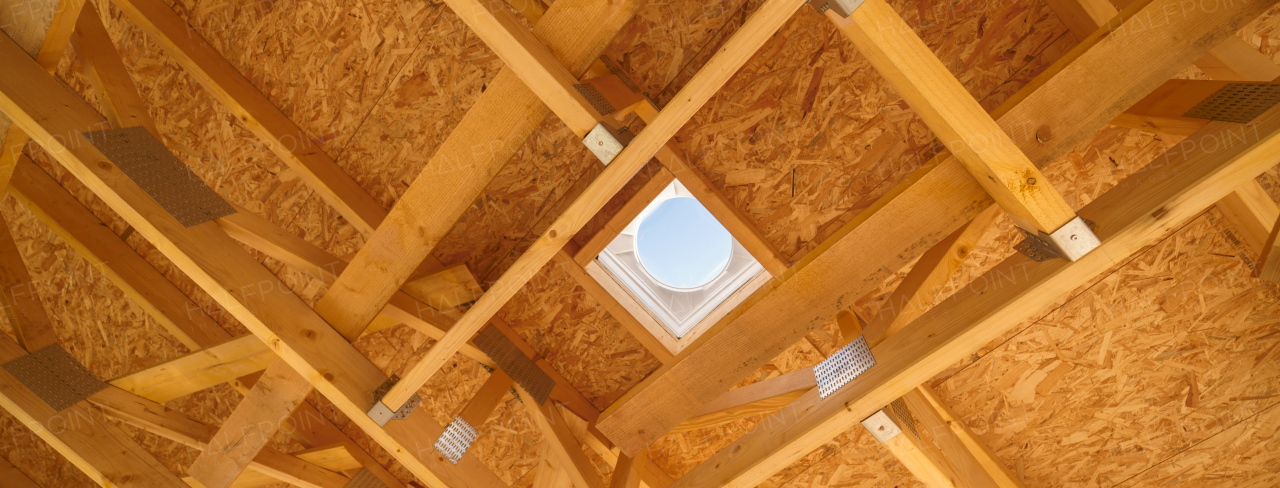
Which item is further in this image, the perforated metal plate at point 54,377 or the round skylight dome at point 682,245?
the round skylight dome at point 682,245

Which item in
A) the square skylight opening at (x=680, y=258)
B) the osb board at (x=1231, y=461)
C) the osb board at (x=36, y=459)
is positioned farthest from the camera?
the square skylight opening at (x=680, y=258)

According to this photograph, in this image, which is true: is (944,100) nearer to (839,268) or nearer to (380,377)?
(839,268)

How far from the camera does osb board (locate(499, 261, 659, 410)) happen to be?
3.26m

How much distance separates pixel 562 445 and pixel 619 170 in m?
1.43

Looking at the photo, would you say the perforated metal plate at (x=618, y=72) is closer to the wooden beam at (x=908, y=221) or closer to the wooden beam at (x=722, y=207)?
the wooden beam at (x=722, y=207)

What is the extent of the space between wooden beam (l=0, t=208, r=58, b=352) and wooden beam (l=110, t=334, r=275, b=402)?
36 centimetres

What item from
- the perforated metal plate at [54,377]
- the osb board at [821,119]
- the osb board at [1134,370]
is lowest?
the osb board at [1134,370]

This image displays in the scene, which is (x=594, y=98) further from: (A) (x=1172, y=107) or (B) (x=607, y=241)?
(A) (x=1172, y=107)

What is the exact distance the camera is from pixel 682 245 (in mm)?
7004

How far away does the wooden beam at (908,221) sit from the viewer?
1.88m

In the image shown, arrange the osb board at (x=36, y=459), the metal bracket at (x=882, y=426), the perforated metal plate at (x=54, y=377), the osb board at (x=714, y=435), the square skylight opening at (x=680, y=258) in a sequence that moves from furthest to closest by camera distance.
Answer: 1. the square skylight opening at (x=680, y=258)
2. the osb board at (x=36, y=459)
3. the osb board at (x=714, y=435)
4. the perforated metal plate at (x=54, y=377)
5. the metal bracket at (x=882, y=426)

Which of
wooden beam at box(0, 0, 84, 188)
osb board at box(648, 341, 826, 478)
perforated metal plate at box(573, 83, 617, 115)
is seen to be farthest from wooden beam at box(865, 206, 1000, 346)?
wooden beam at box(0, 0, 84, 188)

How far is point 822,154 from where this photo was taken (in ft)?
9.32

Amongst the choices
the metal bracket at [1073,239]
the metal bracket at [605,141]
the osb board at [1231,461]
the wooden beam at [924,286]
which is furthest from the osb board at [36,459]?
the osb board at [1231,461]
